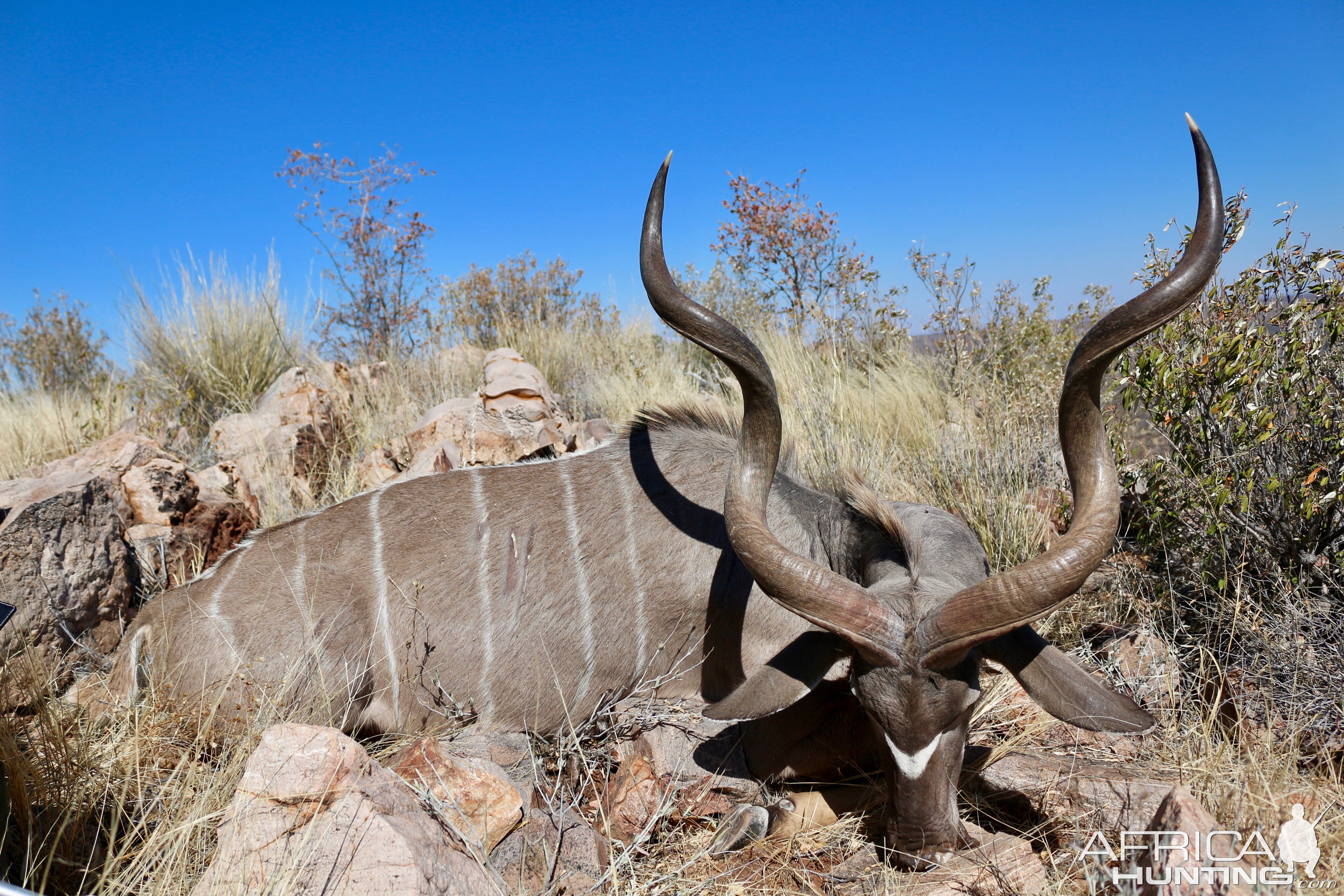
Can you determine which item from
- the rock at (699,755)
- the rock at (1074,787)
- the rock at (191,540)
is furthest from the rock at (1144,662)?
the rock at (191,540)

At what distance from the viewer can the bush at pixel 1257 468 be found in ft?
9.37

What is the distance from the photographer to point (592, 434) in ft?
18.8

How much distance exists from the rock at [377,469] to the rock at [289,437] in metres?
0.36

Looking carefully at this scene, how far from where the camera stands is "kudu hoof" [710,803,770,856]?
2508 millimetres

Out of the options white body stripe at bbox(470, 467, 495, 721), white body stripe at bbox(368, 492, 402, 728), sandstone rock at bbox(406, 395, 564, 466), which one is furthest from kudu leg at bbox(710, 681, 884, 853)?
sandstone rock at bbox(406, 395, 564, 466)

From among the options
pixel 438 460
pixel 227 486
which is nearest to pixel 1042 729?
pixel 438 460

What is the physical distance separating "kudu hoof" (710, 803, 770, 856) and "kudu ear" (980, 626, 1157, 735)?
0.99 m

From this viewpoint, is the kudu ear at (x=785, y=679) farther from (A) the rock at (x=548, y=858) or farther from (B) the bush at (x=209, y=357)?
(B) the bush at (x=209, y=357)

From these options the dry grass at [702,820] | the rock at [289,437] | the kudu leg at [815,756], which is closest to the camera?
the dry grass at [702,820]

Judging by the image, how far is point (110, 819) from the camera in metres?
2.29

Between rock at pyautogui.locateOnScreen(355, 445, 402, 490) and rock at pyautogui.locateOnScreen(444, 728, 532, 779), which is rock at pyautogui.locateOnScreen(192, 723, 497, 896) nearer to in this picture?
rock at pyautogui.locateOnScreen(444, 728, 532, 779)

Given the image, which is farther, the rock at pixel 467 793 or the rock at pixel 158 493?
the rock at pixel 158 493

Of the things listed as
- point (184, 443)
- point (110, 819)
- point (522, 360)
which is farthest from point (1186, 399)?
point (184, 443)

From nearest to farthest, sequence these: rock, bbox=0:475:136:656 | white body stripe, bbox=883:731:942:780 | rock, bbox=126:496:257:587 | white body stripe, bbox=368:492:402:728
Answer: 1. white body stripe, bbox=883:731:942:780
2. white body stripe, bbox=368:492:402:728
3. rock, bbox=0:475:136:656
4. rock, bbox=126:496:257:587
